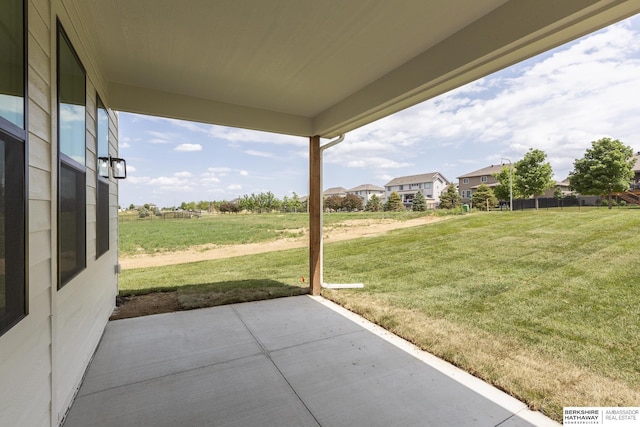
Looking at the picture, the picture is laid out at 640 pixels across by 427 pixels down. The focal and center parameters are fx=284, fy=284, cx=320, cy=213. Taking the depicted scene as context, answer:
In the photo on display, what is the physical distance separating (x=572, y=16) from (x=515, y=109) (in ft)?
19.2

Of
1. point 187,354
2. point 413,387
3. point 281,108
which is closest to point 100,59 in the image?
point 281,108

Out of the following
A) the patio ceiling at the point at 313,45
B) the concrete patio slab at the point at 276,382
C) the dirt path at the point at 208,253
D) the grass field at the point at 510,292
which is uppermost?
the patio ceiling at the point at 313,45

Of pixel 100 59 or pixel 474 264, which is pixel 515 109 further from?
pixel 100 59

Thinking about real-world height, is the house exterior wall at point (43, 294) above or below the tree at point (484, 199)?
below

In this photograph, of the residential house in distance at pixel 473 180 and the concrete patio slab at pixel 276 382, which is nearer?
the concrete patio slab at pixel 276 382

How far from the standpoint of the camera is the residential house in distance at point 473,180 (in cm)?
2690

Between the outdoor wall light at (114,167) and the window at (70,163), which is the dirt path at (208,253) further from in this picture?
the window at (70,163)

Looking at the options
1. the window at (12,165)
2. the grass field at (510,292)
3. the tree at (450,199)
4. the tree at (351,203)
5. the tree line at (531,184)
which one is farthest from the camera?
the tree at (351,203)

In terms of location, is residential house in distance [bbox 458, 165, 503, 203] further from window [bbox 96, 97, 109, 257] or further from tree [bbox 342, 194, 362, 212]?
window [bbox 96, 97, 109, 257]

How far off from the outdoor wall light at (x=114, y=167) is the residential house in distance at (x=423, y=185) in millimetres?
35055

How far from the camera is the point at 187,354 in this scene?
8.39ft

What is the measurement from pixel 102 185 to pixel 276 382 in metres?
2.55

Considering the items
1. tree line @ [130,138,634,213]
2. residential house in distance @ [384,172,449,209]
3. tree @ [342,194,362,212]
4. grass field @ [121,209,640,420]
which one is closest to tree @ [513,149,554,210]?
tree line @ [130,138,634,213]
